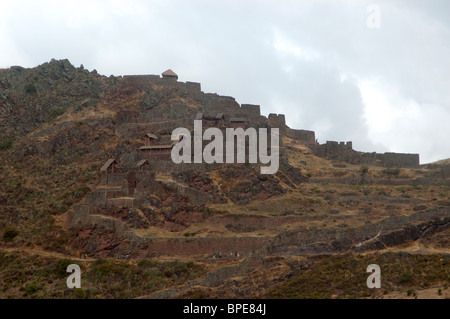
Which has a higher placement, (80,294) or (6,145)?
(6,145)

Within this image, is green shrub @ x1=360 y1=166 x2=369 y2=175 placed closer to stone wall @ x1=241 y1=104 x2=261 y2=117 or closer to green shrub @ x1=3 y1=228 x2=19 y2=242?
stone wall @ x1=241 y1=104 x2=261 y2=117

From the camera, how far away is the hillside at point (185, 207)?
47.2 m

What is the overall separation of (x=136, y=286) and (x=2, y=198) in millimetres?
20471

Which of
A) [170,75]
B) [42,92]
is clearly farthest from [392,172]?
[42,92]

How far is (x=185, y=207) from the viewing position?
186 ft

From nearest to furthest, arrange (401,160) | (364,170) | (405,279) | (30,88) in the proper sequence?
(405,279)
(364,170)
(401,160)
(30,88)

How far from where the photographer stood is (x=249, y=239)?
5238 cm

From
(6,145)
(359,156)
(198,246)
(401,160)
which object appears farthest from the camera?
(359,156)

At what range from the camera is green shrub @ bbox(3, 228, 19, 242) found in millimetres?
57247

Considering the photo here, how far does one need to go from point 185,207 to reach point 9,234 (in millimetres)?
15441

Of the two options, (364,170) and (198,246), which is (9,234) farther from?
(364,170)

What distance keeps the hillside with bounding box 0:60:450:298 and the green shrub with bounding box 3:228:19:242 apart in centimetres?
10

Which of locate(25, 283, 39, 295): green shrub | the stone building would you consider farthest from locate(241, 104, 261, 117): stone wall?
locate(25, 283, 39, 295): green shrub
